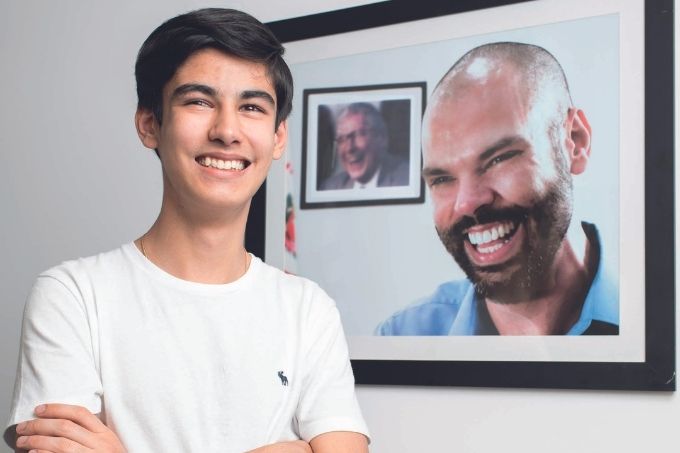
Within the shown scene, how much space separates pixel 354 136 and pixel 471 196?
31 cm

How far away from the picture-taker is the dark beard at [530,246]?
5.67 feet

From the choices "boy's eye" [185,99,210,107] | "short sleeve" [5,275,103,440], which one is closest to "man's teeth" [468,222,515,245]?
"boy's eye" [185,99,210,107]

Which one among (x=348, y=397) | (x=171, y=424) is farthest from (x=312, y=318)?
(x=171, y=424)

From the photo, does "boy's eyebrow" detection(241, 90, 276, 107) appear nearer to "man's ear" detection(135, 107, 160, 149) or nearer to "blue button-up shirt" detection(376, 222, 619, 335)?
"man's ear" detection(135, 107, 160, 149)

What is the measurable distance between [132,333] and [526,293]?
74 centimetres

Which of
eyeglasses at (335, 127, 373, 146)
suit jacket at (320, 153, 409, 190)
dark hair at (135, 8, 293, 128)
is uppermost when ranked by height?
dark hair at (135, 8, 293, 128)

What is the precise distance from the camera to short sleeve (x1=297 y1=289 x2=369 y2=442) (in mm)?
1438

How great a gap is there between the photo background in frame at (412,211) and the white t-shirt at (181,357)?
1.29 ft

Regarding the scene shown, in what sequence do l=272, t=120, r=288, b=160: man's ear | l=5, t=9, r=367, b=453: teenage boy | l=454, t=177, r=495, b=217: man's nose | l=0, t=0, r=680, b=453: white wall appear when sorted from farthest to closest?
l=0, t=0, r=680, b=453: white wall, l=454, t=177, r=495, b=217: man's nose, l=272, t=120, r=288, b=160: man's ear, l=5, t=9, r=367, b=453: teenage boy

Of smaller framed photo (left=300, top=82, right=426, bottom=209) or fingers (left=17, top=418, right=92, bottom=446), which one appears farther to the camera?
smaller framed photo (left=300, top=82, right=426, bottom=209)

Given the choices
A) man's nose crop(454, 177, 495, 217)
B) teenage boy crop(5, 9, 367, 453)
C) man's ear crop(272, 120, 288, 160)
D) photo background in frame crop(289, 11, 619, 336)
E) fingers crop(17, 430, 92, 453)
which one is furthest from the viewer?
man's nose crop(454, 177, 495, 217)

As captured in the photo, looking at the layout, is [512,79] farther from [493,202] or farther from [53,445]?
[53,445]

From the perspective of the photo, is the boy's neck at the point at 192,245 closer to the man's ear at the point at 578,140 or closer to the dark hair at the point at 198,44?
the dark hair at the point at 198,44

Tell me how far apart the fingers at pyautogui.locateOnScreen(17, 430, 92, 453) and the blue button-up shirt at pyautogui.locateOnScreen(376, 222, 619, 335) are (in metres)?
0.80
